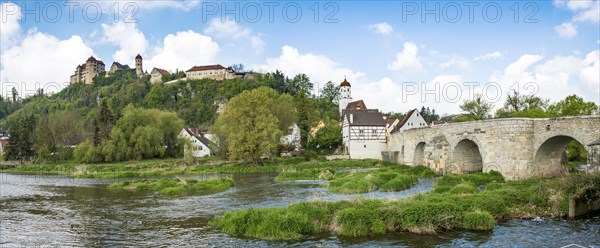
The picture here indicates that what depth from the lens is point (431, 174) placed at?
37281 mm

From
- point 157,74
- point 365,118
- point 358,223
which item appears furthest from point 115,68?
point 358,223

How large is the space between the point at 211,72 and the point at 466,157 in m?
131

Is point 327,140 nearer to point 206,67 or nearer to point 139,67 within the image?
point 206,67

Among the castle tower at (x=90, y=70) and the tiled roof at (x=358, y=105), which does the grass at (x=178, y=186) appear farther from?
the castle tower at (x=90, y=70)

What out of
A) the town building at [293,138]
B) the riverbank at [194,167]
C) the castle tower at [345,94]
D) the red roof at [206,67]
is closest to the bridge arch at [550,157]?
the riverbank at [194,167]

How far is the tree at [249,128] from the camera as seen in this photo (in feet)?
184

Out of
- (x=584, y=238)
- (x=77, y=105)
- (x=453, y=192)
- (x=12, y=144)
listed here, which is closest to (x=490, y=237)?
(x=584, y=238)

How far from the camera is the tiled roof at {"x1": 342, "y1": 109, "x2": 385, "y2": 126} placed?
70.9 m

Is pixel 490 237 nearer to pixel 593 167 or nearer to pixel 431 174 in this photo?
pixel 593 167

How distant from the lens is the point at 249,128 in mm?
57781

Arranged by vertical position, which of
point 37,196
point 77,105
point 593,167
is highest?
point 77,105

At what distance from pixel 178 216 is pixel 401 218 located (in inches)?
413

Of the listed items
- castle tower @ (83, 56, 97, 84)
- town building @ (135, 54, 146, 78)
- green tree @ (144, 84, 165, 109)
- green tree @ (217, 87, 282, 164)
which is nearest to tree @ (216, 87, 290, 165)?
green tree @ (217, 87, 282, 164)

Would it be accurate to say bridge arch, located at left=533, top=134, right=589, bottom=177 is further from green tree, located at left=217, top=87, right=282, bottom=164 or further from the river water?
green tree, located at left=217, top=87, right=282, bottom=164
